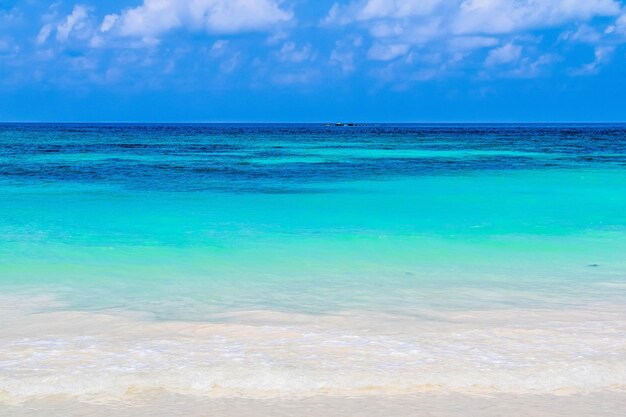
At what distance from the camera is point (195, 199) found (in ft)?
52.2

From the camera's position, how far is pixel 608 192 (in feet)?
59.7

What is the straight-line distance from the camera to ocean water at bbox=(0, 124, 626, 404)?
434 cm

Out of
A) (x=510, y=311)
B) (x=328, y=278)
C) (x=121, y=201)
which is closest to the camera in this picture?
(x=510, y=311)

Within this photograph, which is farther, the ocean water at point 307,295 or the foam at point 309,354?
the ocean water at point 307,295

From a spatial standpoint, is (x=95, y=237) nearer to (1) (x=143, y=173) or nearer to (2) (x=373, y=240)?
(2) (x=373, y=240)

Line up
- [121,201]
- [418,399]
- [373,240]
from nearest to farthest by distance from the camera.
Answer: [418,399] < [373,240] < [121,201]

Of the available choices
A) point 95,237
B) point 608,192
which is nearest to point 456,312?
point 95,237

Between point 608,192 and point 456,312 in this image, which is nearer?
point 456,312

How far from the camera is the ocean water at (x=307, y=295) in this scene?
14.2ft

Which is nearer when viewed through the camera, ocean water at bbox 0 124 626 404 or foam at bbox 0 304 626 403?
foam at bbox 0 304 626 403

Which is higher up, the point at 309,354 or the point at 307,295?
the point at 309,354

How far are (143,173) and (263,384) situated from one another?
64.9 ft

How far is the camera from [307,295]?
22.8ft

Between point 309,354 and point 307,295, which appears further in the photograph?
point 307,295
